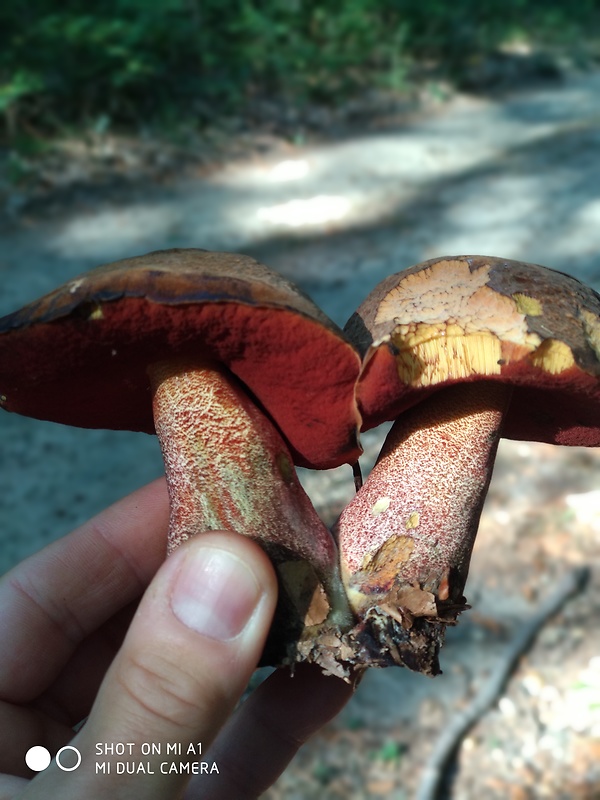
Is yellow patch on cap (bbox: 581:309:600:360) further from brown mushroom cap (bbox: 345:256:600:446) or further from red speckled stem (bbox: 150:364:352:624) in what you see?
red speckled stem (bbox: 150:364:352:624)

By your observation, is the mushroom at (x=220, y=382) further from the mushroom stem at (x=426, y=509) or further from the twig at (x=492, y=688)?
the twig at (x=492, y=688)

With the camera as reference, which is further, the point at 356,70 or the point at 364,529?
the point at 356,70

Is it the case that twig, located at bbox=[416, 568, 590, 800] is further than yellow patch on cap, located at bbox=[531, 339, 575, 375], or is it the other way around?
twig, located at bbox=[416, 568, 590, 800]

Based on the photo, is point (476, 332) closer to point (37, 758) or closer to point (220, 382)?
point (220, 382)

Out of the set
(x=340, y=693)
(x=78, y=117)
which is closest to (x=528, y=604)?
(x=340, y=693)

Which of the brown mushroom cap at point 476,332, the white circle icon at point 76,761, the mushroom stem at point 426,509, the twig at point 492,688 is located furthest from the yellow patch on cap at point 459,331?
the twig at point 492,688

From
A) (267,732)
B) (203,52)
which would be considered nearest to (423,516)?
(267,732)

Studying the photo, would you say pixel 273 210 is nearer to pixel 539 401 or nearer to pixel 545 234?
pixel 545 234

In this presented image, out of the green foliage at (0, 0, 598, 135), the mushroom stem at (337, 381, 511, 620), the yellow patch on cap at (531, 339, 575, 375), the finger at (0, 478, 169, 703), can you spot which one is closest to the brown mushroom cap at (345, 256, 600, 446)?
the yellow patch on cap at (531, 339, 575, 375)
